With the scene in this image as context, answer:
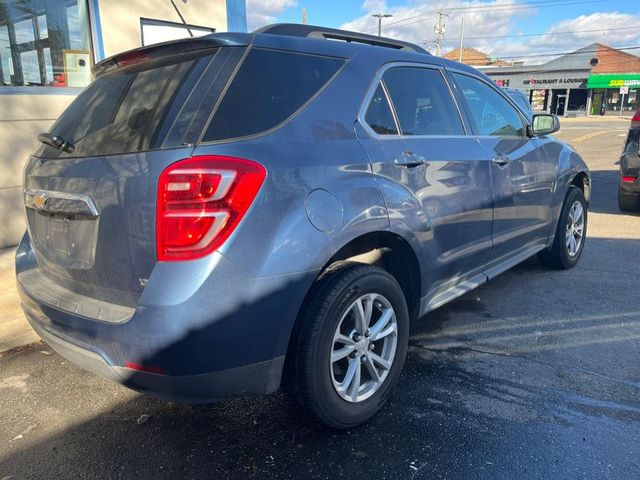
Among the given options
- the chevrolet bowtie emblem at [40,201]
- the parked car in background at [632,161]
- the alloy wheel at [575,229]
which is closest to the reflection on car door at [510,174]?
the alloy wheel at [575,229]

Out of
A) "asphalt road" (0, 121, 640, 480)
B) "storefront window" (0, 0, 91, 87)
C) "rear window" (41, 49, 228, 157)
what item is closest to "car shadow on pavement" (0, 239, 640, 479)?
"asphalt road" (0, 121, 640, 480)

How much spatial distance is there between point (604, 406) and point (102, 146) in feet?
9.28

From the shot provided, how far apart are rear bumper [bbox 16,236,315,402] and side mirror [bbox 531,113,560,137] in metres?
3.05

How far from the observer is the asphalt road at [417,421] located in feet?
7.71

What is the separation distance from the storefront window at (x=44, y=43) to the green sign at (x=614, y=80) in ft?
185

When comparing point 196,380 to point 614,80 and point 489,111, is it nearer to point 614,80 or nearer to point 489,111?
point 489,111

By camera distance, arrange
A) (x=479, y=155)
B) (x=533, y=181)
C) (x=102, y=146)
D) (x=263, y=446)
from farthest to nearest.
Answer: (x=533, y=181), (x=479, y=155), (x=263, y=446), (x=102, y=146)

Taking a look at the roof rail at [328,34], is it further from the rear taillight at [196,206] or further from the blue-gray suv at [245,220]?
the rear taillight at [196,206]

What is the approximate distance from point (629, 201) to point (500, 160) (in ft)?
16.7

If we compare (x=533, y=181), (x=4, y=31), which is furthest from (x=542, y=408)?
(x=4, y=31)

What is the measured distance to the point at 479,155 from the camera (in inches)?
136

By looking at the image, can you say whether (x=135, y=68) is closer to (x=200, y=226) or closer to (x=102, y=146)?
(x=102, y=146)

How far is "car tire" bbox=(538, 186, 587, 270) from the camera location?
479cm

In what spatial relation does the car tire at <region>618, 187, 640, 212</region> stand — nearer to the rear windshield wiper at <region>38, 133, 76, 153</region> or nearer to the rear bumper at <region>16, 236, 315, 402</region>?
the rear bumper at <region>16, 236, 315, 402</region>
